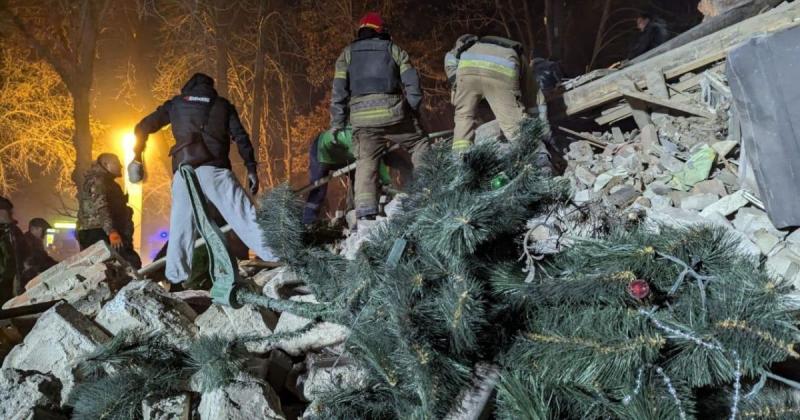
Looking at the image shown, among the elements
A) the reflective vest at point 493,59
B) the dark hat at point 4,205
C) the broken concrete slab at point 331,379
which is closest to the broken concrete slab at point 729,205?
the reflective vest at point 493,59

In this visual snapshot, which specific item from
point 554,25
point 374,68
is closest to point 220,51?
point 554,25

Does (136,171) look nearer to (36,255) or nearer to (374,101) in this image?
(374,101)

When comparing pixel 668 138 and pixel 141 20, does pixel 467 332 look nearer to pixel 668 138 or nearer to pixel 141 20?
pixel 668 138

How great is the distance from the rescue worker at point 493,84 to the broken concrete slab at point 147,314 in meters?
3.21

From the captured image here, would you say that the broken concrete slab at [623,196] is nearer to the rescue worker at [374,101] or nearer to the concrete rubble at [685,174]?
the concrete rubble at [685,174]

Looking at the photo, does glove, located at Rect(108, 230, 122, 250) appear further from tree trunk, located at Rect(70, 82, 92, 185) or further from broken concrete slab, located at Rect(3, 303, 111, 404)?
tree trunk, located at Rect(70, 82, 92, 185)

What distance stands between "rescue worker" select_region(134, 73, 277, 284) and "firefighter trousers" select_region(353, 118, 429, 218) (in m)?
1.03

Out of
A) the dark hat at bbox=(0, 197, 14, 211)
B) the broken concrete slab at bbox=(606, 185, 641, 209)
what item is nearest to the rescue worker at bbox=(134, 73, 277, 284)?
the dark hat at bbox=(0, 197, 14, 211)

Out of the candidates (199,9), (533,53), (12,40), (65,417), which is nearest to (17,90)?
(12,40)

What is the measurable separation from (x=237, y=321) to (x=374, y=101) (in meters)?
2.96

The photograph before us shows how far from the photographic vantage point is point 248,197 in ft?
15.4

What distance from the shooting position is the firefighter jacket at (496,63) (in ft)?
18.4

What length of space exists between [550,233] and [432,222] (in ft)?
3.40

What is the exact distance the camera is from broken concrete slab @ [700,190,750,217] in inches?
181
